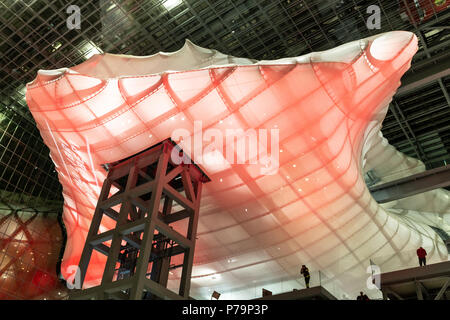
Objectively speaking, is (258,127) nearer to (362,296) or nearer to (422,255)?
(362,296)

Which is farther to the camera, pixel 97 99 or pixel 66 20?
pixel 66 20

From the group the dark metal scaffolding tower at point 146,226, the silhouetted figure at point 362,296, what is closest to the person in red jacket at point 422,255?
the silhouetted figure at point 362,296

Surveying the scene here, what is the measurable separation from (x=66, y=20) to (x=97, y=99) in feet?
39.9

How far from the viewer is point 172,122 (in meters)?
19.3

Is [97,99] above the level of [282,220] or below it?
above

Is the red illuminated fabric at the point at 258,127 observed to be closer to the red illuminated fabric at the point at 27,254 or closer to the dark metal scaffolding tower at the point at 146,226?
the dark metal scaffolding tower at the point at 146,226

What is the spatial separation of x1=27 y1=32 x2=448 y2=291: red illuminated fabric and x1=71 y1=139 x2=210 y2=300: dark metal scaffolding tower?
2.86 feet

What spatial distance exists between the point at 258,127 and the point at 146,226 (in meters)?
6.58

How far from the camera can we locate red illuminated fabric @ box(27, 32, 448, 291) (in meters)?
17.1

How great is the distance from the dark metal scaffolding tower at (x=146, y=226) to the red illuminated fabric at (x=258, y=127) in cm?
87
